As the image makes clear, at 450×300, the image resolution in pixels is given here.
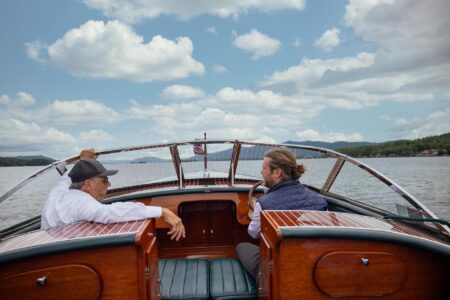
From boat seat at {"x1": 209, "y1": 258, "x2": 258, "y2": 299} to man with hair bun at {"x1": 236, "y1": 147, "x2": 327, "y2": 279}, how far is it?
10cm

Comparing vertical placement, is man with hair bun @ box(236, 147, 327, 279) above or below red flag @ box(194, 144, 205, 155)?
below

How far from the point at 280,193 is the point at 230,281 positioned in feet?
3.24

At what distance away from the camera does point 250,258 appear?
3102 mm

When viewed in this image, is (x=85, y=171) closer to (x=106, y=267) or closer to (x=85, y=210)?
(x=85, y=210)

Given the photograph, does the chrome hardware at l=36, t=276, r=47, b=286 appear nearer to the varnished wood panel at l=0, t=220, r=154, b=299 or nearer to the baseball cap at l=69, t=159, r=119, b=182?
the varnished wood panel at l=0, t=220, r=154, b=299

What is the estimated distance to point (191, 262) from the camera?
3.58 m

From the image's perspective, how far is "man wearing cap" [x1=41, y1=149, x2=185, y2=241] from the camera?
2244 mm

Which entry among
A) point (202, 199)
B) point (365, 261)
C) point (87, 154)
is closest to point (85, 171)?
point (87, 154)

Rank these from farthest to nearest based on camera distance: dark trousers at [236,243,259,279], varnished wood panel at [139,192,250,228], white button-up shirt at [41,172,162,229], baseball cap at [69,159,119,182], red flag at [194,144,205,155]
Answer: red flag at [194,144,205,155] → varnished wood panel at [139,192,250,228] → dark trousers at [236,243,259,279] → baseball cap at [69,159,119,182] → white button-up shirt at [41,172,162,229]

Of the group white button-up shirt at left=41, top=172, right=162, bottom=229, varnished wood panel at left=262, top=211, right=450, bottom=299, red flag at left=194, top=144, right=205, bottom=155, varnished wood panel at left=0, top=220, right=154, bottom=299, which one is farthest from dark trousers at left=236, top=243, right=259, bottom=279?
red flag at left=194, top=144, right=205, bottom=155

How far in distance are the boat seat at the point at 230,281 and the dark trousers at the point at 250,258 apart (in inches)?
3.6

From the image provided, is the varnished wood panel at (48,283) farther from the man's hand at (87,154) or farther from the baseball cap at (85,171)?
the man's hand at (87,154)

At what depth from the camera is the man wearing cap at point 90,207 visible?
7.36 feet

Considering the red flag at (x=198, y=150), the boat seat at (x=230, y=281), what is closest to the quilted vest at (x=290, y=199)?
the boat seat at (x=230, y=281)
